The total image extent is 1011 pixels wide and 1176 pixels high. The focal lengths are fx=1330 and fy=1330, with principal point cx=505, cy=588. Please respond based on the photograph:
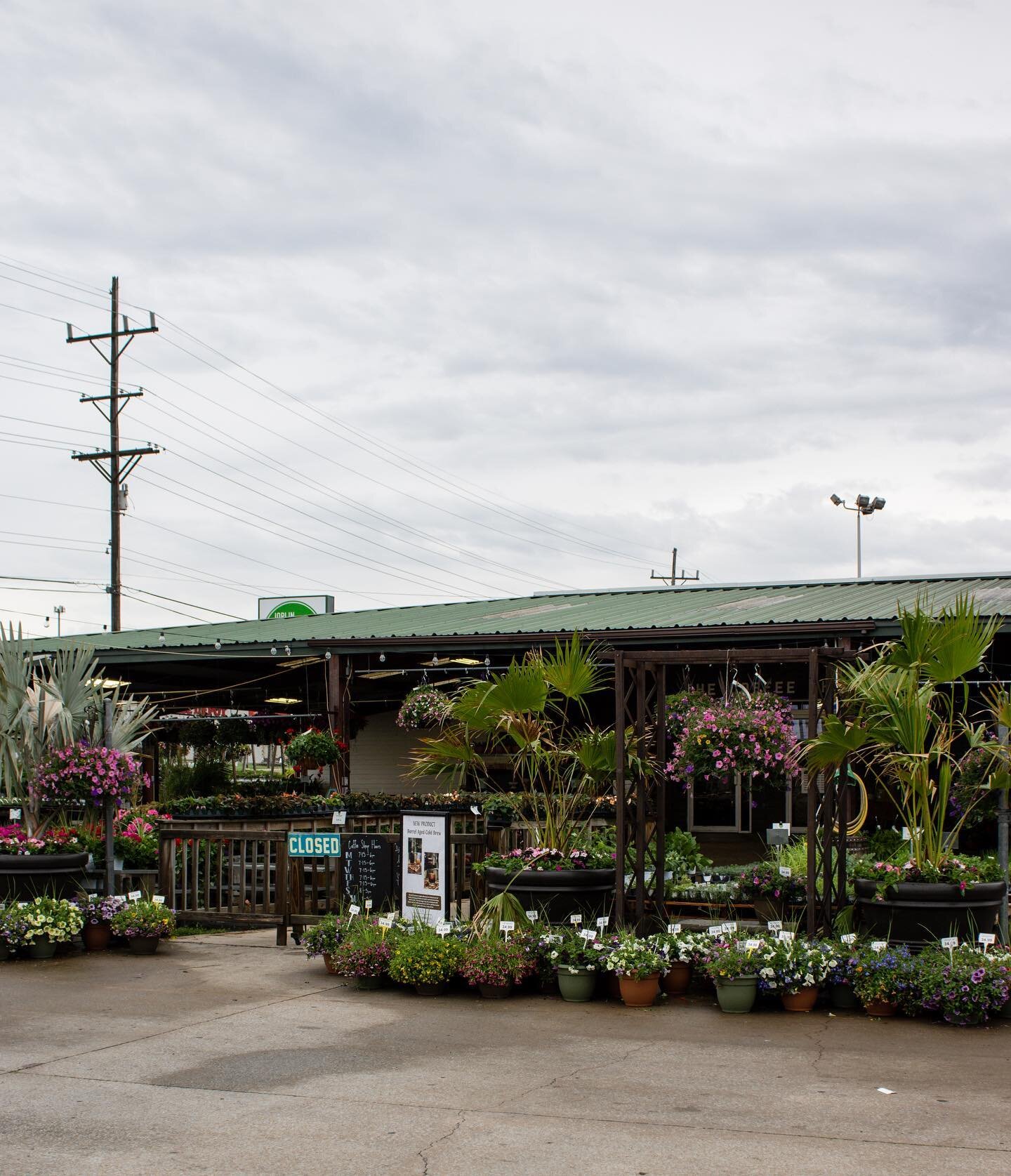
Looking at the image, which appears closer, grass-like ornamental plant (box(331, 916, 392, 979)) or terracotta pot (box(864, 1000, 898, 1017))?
terracotta pot (box(864, 1000, 898, 1017))

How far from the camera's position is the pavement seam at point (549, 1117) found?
227 inches

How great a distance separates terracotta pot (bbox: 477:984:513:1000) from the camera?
935cm

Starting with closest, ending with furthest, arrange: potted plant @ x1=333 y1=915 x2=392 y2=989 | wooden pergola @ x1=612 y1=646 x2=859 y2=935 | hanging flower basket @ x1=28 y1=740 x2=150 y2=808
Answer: wooden pergola @ x1=612 y1=646 x2=859 y2=935, potted plant @ x1=333 y1=915 x2=392 y2=989, hanging flower basket @ x1=28 y1=740 x2=150 y2=808

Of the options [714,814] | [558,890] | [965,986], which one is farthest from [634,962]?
[714,814]

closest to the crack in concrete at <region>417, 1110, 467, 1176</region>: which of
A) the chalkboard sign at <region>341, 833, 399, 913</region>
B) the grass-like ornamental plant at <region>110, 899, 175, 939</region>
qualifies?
the chalkboard sign at <region>341, 833, 399, 913</region>

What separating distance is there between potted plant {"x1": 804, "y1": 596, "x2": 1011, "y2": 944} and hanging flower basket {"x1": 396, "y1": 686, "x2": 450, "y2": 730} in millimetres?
3855

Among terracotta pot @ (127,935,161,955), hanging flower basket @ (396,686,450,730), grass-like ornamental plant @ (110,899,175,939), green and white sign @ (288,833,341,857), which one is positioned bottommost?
terracotta pot @ (127,935,161,955)

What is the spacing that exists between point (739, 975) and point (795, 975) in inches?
14.5

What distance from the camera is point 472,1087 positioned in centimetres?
685

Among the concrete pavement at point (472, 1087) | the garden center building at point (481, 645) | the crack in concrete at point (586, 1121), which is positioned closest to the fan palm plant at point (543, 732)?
the garden center building at point (481, 645)

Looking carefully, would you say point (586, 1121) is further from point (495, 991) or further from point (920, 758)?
point (920, 758)

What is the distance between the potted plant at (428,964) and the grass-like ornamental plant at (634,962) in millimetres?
1129

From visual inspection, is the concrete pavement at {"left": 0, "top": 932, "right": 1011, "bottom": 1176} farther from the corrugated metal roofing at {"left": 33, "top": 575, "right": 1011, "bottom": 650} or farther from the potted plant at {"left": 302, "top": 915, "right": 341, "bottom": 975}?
the corrugated metal roofing at {"left": 33, "top": 575, "right": 1011, "bottom": 650}

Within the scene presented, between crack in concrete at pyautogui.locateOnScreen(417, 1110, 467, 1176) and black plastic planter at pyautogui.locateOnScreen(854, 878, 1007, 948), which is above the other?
black plastic planter at pyautogui.locateOnScreen(854, 878, 1007, 948)
